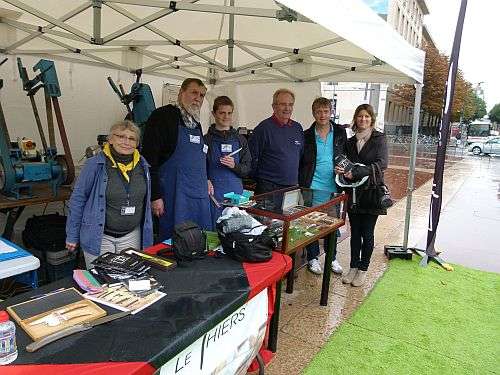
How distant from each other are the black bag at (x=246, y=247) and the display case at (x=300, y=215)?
0.24m

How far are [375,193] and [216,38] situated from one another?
269 cm

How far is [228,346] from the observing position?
1.60 metres

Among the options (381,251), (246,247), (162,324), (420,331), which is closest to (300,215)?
(246,247)

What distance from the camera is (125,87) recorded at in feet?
15.5

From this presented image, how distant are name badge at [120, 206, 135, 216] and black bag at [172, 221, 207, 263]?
0.44m

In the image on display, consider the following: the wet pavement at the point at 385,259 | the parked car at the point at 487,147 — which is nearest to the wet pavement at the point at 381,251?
the wet pavement at the point at 385,259

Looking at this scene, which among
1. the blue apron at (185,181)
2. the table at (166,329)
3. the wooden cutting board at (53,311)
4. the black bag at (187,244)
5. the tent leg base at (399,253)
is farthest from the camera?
the tent leg base at (399,253)

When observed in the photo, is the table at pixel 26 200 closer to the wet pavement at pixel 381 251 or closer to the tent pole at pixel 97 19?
the wet pavement at pixel 381 251

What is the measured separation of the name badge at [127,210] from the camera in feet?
7.03

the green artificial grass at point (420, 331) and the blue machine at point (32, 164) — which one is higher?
the blue machine at point (32, 164)

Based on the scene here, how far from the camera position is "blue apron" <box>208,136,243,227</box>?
113 inches

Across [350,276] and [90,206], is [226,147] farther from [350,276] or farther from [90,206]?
[350,276]

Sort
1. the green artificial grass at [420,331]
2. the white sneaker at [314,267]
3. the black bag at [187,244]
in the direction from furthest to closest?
the white sneaker at [314,267], the green artificial grass at [420,331], the black bag at [187,244]

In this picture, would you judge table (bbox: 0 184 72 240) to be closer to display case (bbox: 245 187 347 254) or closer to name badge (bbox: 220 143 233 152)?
name badge (bbox: 220 143 233 152)
